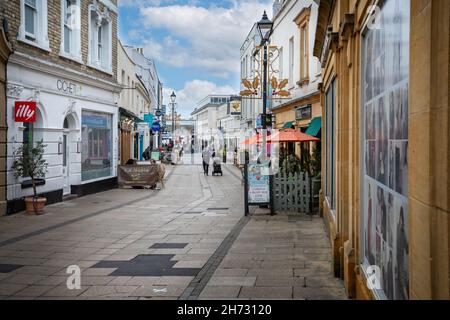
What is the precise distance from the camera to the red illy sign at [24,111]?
13.9 metres

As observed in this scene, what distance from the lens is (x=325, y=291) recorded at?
6430 millimetres

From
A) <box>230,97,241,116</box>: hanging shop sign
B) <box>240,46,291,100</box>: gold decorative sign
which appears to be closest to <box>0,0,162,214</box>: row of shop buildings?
<box>240,46,291,100</box>: gold decorative sign

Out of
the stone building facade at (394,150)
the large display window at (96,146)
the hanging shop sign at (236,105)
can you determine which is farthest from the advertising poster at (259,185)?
the hanging shop sign at (236,105)

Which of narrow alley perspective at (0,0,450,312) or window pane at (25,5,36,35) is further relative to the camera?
window pane at (25,5,36,35)

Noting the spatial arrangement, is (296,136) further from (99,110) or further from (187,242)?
(99,110)

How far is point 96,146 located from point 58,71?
17.1 ft

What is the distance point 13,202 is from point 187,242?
20.6ft

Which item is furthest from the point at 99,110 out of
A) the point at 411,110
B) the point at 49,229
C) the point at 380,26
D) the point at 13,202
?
the point at 411,110

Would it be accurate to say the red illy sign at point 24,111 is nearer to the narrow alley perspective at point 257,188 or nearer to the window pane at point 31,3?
the narrow alley perspective at point 257,188

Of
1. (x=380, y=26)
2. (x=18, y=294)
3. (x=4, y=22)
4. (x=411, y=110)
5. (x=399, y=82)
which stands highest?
(x=4, y=22)

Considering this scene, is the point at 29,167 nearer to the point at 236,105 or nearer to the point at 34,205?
the point at 34,205

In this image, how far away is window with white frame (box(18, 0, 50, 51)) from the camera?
15.1 meters

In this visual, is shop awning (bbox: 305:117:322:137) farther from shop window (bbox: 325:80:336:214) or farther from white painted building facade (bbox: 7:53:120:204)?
white painted building facade (bbox: 7:53:120:204)

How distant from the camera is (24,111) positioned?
13.9m
